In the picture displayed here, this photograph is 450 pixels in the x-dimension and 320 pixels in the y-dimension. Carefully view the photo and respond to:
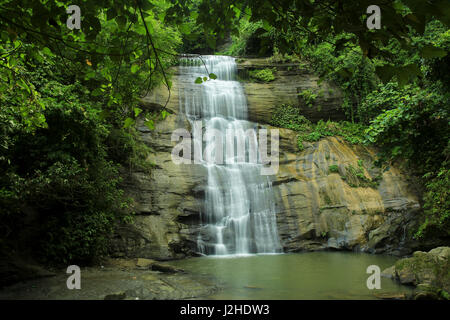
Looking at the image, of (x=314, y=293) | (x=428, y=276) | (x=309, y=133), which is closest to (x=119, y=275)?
(x=314, y=293)

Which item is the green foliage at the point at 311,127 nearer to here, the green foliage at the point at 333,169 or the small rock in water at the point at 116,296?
the green foliage at the point at 333,169

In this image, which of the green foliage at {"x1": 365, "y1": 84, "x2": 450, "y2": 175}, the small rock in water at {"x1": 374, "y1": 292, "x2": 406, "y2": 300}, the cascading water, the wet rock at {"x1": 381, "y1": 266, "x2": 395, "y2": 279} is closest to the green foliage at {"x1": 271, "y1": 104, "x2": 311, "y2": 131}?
the cascading water

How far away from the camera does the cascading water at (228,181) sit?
1157cm

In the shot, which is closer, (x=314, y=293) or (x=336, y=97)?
(x=314, y=293)

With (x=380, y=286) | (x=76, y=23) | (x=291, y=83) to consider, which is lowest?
(x=380, y=286)

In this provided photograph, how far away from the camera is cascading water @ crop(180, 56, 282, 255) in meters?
11.6

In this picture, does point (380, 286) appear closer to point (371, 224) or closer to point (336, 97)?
point (371, 224)

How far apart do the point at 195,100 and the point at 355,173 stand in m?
8.44

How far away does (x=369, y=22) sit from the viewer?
1.95 metres
